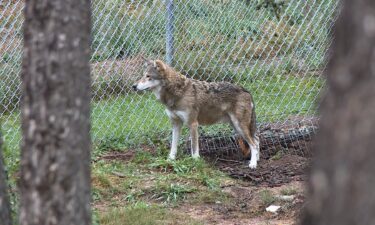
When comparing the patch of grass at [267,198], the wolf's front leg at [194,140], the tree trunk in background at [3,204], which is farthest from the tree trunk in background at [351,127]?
the wolf's front leg at [194,140]

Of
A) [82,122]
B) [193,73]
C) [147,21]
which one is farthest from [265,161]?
[82,122]

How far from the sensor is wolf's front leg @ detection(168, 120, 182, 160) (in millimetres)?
8852

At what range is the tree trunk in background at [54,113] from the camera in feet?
8.95

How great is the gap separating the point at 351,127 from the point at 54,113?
4.08 ft

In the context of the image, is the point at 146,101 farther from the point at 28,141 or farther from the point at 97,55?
the point at 28,141

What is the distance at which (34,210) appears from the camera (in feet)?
9.18

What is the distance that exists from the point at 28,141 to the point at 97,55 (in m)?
6.98

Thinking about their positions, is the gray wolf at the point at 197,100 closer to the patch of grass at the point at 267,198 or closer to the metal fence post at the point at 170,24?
the metal fence post at the point at 170,24

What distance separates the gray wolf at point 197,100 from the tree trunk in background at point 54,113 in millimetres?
6285

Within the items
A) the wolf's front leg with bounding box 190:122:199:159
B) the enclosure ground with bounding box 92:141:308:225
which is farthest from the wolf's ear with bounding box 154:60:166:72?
the enclosure ground with bounding box 92:141:308:225

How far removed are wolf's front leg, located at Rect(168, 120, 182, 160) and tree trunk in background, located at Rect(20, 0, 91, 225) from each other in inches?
233

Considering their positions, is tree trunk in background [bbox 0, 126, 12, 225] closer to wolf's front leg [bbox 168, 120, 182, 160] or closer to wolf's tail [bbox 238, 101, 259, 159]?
wolf's front leg [bbox 168, 120, 182, 160]

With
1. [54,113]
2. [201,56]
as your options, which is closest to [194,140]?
[201,56]

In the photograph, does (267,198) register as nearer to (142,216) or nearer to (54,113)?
(142,216)
